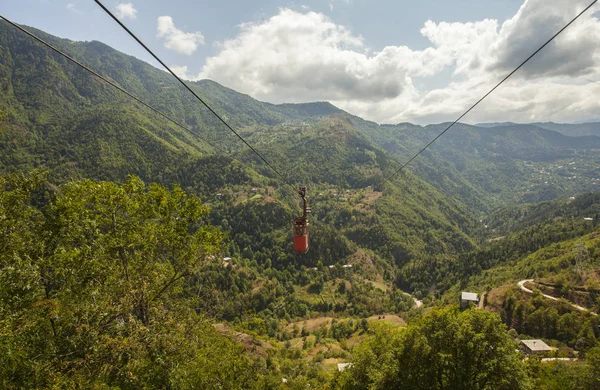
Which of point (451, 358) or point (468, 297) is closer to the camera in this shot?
point (451, 358)

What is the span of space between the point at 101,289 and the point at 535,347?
76.5m

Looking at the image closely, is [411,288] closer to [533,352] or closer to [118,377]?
[533,352]

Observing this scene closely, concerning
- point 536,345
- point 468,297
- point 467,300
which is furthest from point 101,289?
point 468,297

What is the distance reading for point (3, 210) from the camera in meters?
10.0

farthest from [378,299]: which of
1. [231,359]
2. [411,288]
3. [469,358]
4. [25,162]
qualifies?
[25,162]

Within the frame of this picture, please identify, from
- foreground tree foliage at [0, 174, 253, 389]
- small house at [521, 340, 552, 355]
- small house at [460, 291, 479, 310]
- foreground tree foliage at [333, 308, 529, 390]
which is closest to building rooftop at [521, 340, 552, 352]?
small house at [521, 340, 552, 355]

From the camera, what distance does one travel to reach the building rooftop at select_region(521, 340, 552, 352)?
58.4 m

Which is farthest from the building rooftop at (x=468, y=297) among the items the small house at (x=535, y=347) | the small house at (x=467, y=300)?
the small house at (x=535, y=347)

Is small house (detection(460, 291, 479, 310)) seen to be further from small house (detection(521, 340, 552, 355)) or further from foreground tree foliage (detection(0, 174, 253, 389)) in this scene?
foreground tree foliage (detection(0, 174, 253, 389))

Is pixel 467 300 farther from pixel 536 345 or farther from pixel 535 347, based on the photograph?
pixel 535 347

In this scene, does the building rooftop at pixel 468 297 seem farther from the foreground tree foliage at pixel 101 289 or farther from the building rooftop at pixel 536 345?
the foreground tree foliage at pixel 101 289

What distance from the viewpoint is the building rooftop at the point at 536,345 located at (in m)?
58.4

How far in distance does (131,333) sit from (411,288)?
15574cm

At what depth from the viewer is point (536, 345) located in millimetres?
59438
